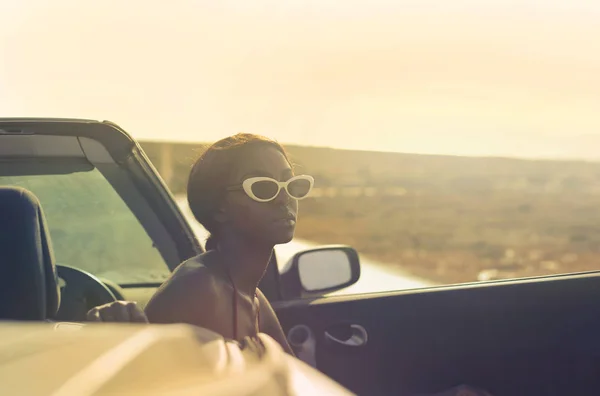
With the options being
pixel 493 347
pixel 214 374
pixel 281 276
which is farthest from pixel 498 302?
pixel 214 374

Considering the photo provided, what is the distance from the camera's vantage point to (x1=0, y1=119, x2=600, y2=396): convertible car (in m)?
3.28

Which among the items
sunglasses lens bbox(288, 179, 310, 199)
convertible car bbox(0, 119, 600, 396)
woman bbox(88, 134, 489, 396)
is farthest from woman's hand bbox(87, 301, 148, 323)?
convertible car bbox(0, 119, 600, 396)

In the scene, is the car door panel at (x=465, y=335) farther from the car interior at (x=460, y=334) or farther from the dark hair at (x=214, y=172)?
the dark hair at (x=214, y=172)

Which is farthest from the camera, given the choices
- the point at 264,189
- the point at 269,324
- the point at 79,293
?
the point at 79,293

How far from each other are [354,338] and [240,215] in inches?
51.4

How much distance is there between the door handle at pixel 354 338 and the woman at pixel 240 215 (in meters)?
1.00

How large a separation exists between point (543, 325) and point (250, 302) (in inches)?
73.0

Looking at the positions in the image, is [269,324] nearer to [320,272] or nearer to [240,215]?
[240,215]

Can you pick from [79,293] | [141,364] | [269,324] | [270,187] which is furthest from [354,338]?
[141,364]

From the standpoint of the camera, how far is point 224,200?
2826 mm

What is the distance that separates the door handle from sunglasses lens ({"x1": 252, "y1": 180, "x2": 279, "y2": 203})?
4.10ft

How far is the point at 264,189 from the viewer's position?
9.09 ft

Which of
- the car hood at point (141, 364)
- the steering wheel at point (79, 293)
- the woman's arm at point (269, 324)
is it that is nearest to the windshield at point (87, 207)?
the steering wheel at point (79, 293)

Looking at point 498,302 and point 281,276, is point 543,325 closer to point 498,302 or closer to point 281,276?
point 498,302
